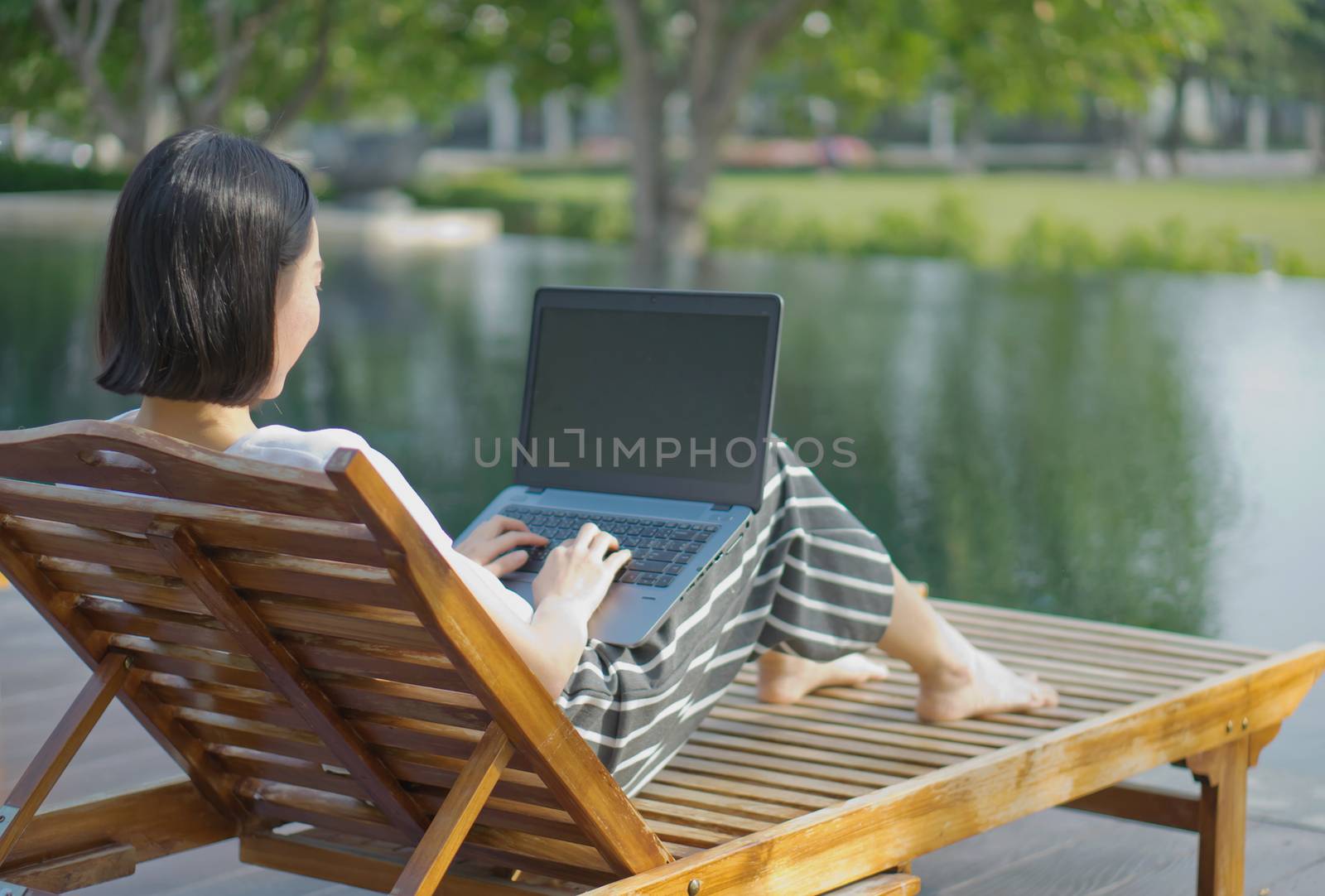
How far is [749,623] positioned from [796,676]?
0.48m

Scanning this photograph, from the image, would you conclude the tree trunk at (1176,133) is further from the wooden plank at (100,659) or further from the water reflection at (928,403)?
the wooden plank at (100,659)

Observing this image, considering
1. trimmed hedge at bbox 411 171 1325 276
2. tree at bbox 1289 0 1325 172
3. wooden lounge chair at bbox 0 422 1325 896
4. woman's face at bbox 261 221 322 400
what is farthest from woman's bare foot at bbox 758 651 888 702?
tree at bbox 1289 0 1325 172

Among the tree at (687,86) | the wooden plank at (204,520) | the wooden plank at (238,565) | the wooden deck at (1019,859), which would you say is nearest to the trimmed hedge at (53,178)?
the tree at (687,86)

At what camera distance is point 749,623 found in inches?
106

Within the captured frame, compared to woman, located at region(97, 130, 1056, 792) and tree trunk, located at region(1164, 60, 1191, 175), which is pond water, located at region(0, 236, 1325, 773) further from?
tree trunk, located at region(1164, 60, 1191, 175)

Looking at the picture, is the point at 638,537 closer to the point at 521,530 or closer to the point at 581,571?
the point at 521,530

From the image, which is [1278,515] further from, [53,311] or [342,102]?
[342,102]

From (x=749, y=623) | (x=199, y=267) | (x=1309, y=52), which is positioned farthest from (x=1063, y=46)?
(x=1309, y=52)

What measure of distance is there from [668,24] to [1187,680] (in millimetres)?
9727

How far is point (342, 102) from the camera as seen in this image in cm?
2734

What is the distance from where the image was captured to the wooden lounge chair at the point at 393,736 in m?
1.96

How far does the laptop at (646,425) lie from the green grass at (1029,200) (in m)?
23.2

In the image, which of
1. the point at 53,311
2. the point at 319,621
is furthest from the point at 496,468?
the point at 53,311

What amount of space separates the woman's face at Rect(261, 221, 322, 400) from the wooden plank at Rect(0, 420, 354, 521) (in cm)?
18
